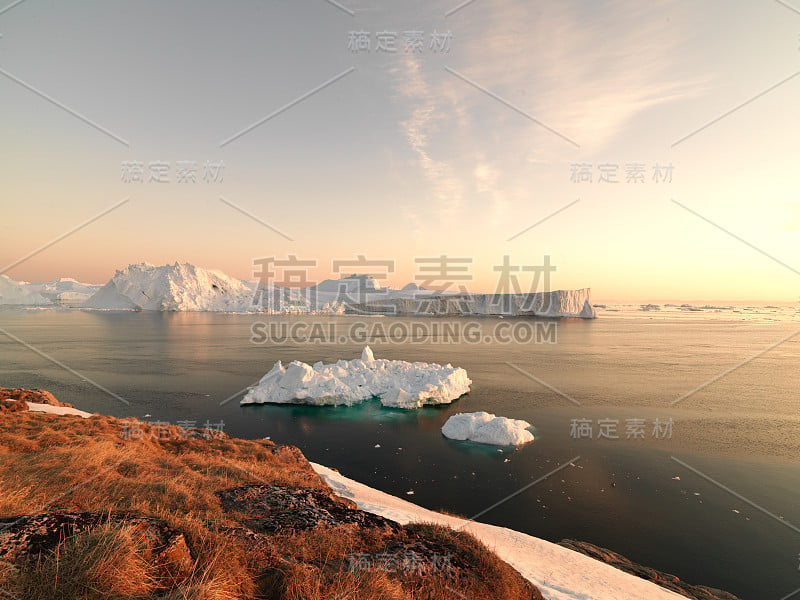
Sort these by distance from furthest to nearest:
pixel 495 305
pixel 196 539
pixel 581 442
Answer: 1. pixel 495 305
2. pixel 581 442
3. pixel 196 539

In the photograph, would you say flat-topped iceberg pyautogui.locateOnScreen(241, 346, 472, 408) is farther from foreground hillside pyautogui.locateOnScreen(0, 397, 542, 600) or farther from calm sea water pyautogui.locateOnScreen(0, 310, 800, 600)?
foreground hillside pyautogui.locateOnScreen(0, 397, 542, 600)

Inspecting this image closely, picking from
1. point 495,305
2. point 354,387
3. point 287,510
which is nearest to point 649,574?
point 287,510

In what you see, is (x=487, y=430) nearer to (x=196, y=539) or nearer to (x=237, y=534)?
(x=237, y=534)

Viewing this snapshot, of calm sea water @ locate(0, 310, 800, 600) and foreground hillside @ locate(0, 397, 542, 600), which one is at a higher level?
foreground hillside @ locate(0, 397, 542, 600)

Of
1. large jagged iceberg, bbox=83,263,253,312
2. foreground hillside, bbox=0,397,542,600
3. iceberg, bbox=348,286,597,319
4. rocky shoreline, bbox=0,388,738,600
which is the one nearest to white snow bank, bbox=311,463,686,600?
rocky shoreline, bbox=0,388,738,600

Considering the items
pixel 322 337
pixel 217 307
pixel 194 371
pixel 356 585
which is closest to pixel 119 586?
pixel 356 585

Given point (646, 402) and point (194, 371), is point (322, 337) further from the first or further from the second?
point (646, 402)
